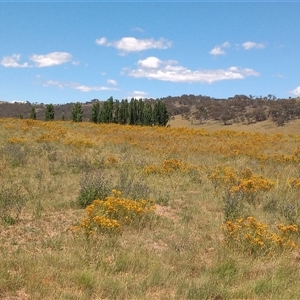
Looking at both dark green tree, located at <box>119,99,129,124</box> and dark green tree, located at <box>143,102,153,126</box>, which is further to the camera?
dark green tree, located at <box>119,99,129,124</box>

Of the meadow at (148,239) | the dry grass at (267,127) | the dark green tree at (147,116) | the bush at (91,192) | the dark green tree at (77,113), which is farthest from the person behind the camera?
the dark green tree at (147,116)

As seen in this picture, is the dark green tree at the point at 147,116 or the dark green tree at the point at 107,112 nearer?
the dark green tree at the point at 107,112

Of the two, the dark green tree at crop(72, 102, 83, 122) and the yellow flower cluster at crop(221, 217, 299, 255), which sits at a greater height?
the dark green tree at crop(72, 102, 83, 122)

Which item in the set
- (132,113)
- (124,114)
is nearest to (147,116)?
(132,113)

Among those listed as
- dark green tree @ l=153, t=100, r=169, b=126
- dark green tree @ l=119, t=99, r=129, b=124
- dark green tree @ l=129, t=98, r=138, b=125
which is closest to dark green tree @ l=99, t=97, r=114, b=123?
dark green tree @ l=119, t=99, r=129, b=124

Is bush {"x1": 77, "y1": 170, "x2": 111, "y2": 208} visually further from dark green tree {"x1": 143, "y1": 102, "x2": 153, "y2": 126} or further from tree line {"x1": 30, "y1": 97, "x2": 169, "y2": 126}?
dark green tree {"x1": 143, "y1": 102, "x2": 153, "y2": 126}

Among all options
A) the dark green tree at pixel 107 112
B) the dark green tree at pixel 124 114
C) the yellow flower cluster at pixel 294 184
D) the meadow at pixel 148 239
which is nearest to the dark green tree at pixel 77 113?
the dark green tree at pixel 107 112

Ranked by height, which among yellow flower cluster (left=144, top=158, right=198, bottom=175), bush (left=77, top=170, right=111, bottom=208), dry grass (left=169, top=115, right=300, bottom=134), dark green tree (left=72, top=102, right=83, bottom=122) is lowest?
bush (left=77, top=170, right=111, bottom=208)

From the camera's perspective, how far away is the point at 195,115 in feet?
335

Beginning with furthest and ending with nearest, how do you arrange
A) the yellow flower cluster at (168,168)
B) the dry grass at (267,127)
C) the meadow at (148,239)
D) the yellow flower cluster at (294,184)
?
the dry grass at (267,127)
the yellow flower cluster at (168,168)
the yellow flower cluster at (294,184)
the meadow at (148,239)

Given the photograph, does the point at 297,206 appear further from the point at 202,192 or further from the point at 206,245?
the point at 206,245

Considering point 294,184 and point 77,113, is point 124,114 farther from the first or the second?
point 294,184

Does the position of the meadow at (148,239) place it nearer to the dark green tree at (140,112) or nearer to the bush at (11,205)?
the bush at (11,205)

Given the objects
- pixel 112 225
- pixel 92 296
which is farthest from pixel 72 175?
pixel 92 296
